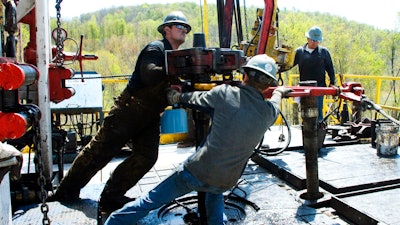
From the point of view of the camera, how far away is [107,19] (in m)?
85.0

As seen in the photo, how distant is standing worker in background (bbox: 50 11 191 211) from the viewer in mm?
3625

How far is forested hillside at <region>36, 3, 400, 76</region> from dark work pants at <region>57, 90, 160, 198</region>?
2.41 metres

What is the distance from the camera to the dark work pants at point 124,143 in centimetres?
370

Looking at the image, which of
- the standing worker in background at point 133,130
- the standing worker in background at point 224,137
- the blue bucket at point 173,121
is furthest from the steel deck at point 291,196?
the blue bucket at point 173,121

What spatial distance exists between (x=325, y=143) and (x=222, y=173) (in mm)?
3737

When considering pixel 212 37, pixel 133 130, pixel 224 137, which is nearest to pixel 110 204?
pixel 133 130

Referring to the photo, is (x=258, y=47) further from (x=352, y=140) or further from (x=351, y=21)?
(x=351, y=21)

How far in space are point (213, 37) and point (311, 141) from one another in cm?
5704

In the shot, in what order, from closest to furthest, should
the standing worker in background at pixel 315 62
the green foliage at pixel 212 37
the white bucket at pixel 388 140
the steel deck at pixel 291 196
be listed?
the steel deck at pixel 291 196 → the white bucket at pixel 388 140 → the standing worker in background at pixel 315 62 → the green foliage at pixel 212 37

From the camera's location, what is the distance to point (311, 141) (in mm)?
3914

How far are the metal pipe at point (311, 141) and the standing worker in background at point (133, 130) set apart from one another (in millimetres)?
1371

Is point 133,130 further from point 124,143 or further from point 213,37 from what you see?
point 213,37

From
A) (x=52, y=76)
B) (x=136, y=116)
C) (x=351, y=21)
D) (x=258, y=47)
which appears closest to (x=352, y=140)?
(x=258, y=47)

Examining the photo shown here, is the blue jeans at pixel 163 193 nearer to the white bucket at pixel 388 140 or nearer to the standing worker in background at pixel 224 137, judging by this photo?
the standing worker in background at pixel 224 137
